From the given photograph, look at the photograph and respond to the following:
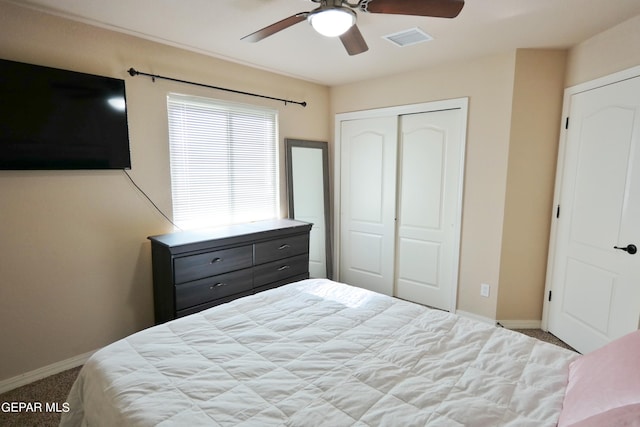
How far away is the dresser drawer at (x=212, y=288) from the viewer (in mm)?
2553

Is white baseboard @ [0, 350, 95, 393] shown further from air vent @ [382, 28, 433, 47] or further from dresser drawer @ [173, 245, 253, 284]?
air vent @ [382, 28, 433, 47]

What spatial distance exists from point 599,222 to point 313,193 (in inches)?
106

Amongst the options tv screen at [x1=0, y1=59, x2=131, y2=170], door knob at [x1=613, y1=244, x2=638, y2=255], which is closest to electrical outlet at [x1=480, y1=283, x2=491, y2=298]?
door knob at [x1=613, y1=244, x2=638, y2=255]

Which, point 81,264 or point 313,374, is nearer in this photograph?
point 313,374

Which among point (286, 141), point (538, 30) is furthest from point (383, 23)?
point (286, 141)

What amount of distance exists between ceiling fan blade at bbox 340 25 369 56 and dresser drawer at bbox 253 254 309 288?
1.92 m

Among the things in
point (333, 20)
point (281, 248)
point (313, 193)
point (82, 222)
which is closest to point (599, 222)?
point (333, 20)

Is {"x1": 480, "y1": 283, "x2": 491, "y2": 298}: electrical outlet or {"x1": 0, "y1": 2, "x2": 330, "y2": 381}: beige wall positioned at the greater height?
{"x1": 0, "y1": 2, "x2": 330, "y2": 381}: beige wall

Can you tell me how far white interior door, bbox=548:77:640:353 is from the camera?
2263 millimetres

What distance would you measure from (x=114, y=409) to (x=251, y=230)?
1.96 metres

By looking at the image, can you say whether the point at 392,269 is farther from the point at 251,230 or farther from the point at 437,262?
the point at 251,230

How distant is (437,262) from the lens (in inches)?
140

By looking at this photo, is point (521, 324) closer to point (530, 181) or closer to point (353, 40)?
point (530, 181)

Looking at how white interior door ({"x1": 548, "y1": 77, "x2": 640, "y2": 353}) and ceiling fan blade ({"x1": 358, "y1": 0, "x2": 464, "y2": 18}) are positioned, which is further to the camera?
white interior door ({"x1": 548, "y1": 77, "x2": 640, "y2": 353})
